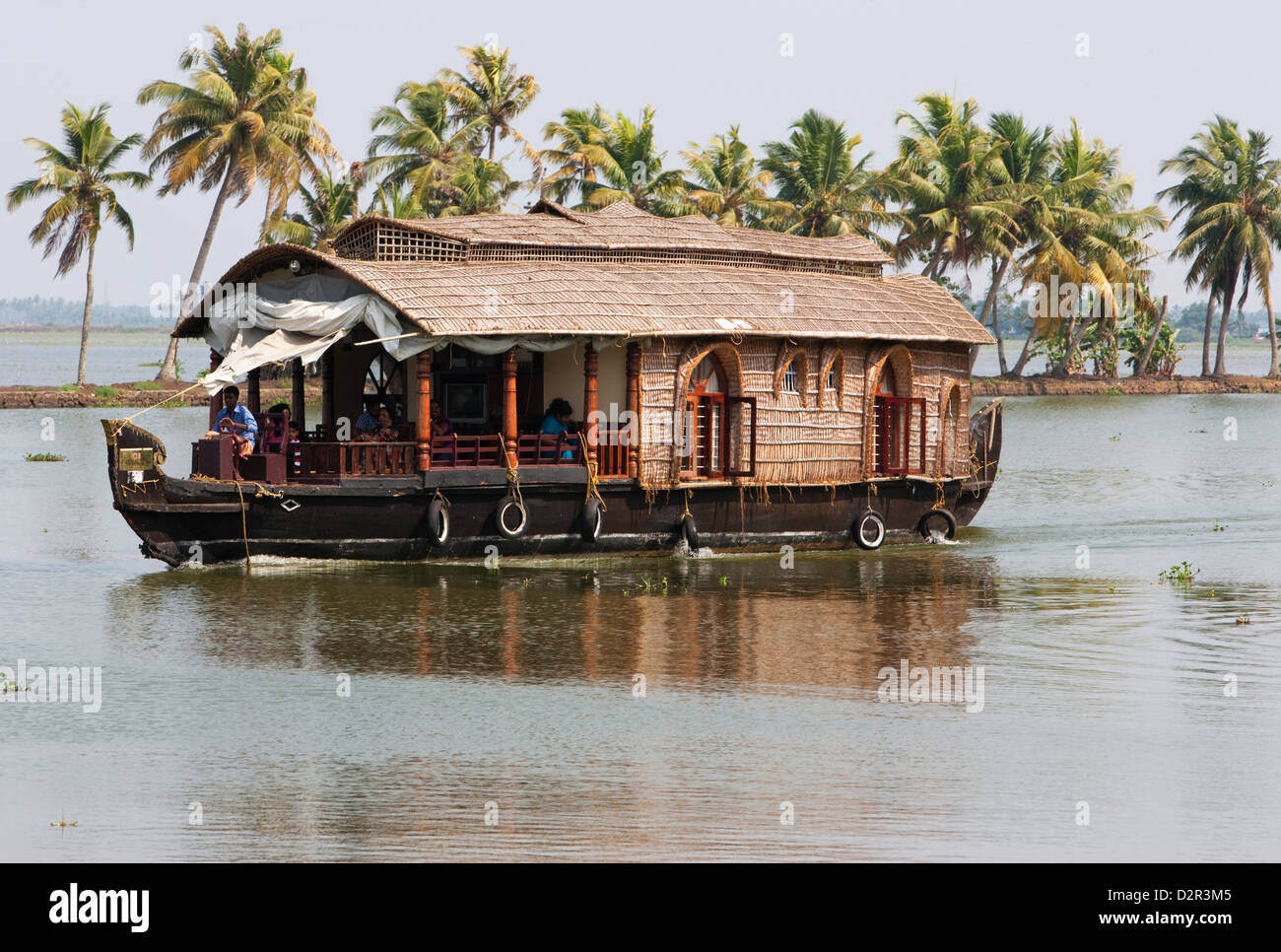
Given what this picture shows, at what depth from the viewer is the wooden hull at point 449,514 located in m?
16.1

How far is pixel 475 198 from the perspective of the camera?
43031 millimetres

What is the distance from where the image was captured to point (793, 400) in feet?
62.7

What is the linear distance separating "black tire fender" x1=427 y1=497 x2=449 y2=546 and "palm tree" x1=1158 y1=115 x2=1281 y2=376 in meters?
49.0

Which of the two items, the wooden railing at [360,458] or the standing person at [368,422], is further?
the standing person at [368,422]

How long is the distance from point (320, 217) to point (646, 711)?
38.2 meters

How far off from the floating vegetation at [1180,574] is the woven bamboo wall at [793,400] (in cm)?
346

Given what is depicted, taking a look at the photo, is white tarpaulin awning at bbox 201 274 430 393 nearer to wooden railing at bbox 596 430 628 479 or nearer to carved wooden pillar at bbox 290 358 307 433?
carved wooden pillar at bbox 290 358 307 433

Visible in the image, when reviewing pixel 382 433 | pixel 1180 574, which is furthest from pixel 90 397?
pixel 1180 574

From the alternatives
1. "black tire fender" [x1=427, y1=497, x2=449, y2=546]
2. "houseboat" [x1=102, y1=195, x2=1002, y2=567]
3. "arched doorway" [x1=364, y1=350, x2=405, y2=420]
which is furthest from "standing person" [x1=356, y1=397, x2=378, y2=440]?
"black tire fender" [x1=427, y1=497, x2=449, y2=546]

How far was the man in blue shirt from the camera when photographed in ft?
54.2

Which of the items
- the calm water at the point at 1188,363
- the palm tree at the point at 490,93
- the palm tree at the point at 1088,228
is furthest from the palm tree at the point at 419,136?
the calm water at the point at 1188,363

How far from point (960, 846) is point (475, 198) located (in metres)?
36.7

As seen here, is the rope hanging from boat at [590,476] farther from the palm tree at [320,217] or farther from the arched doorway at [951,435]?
the palm tree at [320,217]

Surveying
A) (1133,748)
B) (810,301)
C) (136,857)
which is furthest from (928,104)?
(136,857)
